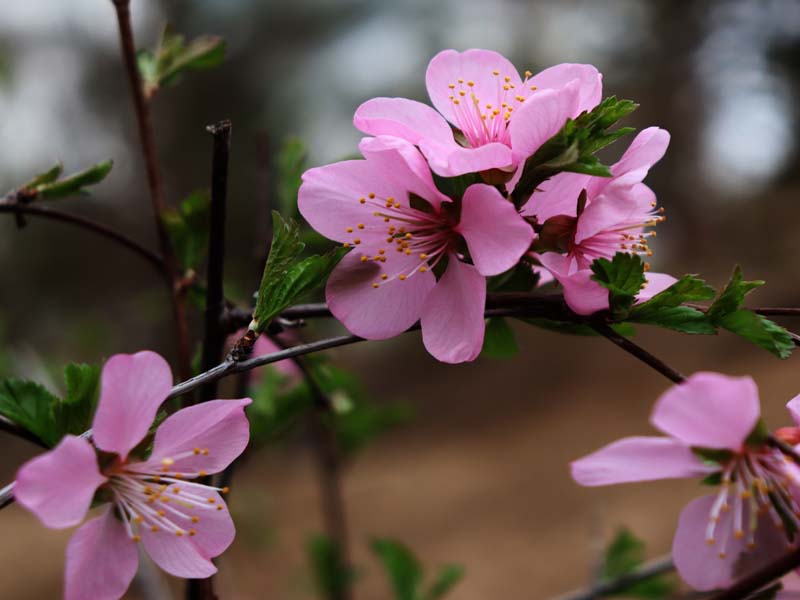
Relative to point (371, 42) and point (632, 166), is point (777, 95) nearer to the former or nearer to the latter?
point (371, 42)

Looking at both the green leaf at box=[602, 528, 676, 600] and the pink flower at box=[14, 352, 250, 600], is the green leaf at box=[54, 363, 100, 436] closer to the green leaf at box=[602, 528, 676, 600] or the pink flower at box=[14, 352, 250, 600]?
the pink flower at box=[14, 352, 250, 600]

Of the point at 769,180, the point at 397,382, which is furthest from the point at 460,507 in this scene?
the point at 769,180

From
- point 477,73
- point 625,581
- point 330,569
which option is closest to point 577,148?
point 477,73

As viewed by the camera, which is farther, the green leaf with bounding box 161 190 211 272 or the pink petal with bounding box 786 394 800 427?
the green leaf with bounding box 161 190 211 272

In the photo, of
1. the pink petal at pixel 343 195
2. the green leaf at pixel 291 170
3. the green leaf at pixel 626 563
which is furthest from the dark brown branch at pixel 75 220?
the green leaf at pixel 626 563

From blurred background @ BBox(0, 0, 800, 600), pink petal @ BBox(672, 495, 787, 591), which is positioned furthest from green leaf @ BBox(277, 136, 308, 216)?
blurred background @ BBox(0, 0, 800, 600)

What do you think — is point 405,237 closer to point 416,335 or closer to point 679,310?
point 679,310

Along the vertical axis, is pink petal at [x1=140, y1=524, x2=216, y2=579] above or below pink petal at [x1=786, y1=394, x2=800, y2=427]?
below
